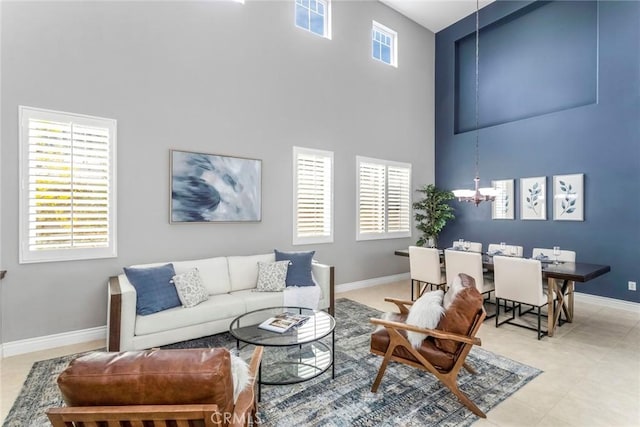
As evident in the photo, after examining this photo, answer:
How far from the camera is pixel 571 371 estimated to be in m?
2.85

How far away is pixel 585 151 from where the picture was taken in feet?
16.6

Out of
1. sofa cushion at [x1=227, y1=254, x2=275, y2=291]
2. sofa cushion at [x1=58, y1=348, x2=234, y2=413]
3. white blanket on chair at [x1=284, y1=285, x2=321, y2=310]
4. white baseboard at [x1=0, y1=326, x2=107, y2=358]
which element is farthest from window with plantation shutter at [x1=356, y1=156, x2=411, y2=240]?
sofa cushion at [x1=58, y1=348, x2=234, y2=413]

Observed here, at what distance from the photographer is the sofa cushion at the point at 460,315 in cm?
225

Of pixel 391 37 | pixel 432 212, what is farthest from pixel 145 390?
pixel 391 37

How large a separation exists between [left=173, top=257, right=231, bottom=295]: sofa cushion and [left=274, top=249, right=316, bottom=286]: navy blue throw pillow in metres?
0.73

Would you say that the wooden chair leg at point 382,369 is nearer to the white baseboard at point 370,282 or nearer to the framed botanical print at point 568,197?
the white baseboard at point 370,282

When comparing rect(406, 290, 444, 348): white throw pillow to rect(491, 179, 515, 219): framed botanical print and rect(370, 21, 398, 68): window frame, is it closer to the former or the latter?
rect(491, 179, 515, 219): framed botanical print

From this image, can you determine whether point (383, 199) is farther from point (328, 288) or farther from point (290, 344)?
point (290, 344)

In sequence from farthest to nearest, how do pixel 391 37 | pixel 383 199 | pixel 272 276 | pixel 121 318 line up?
pixel 391 37
pixel 383 199
pixel 272 276
pixel 121 318

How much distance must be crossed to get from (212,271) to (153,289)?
2.48 ft

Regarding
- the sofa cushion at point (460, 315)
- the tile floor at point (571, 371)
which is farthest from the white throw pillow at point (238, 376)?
the tile floor at point (571, 371)

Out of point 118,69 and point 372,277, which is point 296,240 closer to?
point 372,277

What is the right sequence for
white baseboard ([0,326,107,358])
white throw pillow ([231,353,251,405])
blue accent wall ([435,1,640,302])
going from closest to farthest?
white throw pillow ([231,353,251,405]) < white baseboard ([0,326,107,358]) < blue accent wall ([435,1,640,302])

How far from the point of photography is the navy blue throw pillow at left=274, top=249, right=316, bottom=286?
4121 millimetres
